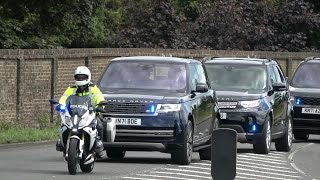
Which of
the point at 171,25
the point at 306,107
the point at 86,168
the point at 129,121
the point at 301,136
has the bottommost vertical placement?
the point at 301,136

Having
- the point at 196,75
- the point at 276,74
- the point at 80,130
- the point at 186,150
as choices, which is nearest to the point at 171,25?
the point at 276,74

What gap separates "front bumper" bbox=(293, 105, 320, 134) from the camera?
25.6m

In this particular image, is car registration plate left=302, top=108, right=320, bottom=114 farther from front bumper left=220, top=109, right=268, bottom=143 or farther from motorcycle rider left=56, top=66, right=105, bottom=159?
motorcycle rider left=56, top=66, right=105, bottom=159

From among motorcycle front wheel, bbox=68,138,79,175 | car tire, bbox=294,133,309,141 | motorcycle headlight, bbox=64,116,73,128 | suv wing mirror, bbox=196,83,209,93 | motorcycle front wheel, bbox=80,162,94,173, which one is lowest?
car tire, bbox=294,133,309,141

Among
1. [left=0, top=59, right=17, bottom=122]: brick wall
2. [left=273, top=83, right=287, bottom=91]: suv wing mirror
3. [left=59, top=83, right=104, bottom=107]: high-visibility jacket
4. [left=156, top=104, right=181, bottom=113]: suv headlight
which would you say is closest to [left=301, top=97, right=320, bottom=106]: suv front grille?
[left=273, top=83, right=287, bottom=91]: suv wing mirror

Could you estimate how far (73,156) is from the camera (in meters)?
15.8

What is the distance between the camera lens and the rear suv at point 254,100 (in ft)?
69.1

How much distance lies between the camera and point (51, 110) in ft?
91.0

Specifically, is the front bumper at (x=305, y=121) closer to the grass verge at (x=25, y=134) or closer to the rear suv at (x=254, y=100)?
the rear suv at (x=254, y=100)

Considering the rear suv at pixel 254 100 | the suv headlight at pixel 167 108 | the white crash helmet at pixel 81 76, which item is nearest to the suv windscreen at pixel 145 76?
the suv headlight at pixel 167 108

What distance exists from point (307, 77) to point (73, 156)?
1209 cm

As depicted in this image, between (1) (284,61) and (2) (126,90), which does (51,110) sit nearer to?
(2) (126,90)

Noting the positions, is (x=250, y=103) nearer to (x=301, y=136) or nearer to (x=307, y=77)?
(x=307, y=77)

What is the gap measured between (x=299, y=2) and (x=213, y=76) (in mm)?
23252
